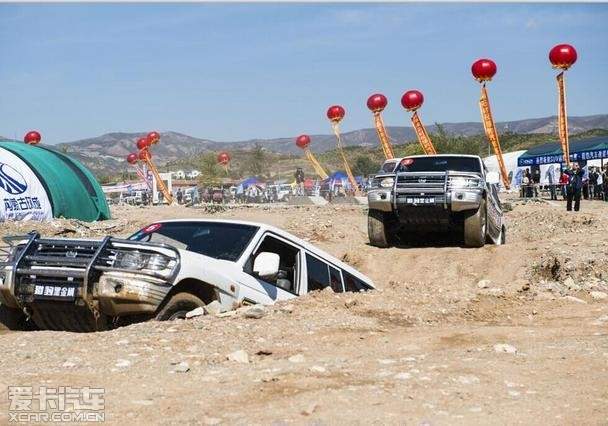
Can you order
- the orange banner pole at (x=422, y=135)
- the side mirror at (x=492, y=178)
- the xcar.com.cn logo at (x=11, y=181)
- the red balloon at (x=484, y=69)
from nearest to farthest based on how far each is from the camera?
the side mirror at (x=492, y=178) → the xcar.com.cn logo at (x=11, y=181) → the red balloon at (x=484, y=69) → the orange banner pole at (x=422, y=135)

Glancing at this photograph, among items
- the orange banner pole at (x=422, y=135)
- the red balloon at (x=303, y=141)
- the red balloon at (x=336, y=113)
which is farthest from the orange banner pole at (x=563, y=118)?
the red balloon at (x=303, y=141)

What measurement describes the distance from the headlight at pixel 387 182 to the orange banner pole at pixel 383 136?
27532 mm

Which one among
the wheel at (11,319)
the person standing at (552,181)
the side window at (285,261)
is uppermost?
the side window at (285,261)

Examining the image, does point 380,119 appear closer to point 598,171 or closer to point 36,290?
point 598,171

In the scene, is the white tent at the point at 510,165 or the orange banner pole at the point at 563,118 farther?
the white tent at the point at 510,165

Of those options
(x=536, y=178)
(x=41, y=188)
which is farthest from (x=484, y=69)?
(x=41, y=188)

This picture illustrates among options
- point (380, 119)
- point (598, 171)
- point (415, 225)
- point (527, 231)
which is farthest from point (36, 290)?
point (380, 119)

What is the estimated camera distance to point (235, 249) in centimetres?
756

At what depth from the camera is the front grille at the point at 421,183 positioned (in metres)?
14.3

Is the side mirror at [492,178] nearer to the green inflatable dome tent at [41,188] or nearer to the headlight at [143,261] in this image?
the headlight at [143,261]

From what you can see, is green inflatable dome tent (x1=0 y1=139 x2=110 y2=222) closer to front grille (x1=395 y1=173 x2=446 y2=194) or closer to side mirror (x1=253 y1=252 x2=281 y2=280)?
front grille (x1=395 y1=173 x2=446 y2=194)

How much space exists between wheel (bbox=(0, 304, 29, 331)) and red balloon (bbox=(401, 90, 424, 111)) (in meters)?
35.4

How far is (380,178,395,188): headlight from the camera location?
1464cm

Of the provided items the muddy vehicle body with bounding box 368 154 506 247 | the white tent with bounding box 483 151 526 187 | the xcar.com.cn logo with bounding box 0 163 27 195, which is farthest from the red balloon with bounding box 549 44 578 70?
the xcar.com.cn logo with bounding box 0 163 27 195
